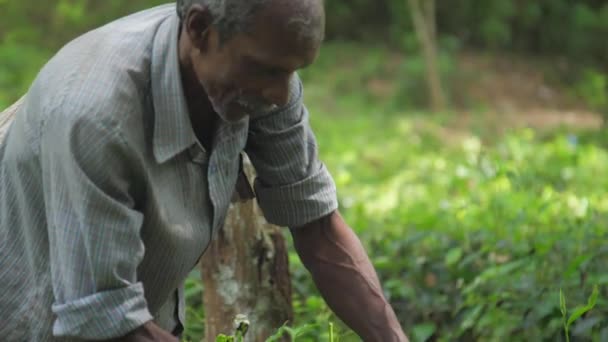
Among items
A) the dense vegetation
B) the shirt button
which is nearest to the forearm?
the dense vegetation

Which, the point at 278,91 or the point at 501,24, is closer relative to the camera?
the point at 278,91

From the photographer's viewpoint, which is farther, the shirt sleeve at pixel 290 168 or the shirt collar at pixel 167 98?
the shirt sleeve at pixel 290 168

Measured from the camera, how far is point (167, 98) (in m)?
2.27

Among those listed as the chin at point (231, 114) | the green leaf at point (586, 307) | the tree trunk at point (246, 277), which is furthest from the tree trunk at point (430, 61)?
the chin at point (231, 114)

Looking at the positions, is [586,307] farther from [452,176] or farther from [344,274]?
[452,176]

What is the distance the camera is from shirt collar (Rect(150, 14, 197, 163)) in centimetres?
226

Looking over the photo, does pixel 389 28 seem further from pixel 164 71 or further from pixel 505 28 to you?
pixel 164 71

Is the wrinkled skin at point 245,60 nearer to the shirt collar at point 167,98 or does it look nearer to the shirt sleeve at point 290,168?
the shirt collar at point 167,98

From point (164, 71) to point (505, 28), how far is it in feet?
41.7

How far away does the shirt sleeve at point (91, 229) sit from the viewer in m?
2.12

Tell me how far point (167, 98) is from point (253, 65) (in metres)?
0.23

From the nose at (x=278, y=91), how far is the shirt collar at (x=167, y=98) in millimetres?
200

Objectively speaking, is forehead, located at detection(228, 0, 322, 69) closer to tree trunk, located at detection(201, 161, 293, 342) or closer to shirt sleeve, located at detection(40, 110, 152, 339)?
shirt sleeve, located at detection(40, 110, 152, 339)

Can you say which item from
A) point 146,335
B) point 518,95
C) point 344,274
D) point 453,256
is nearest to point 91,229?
point 146,335
